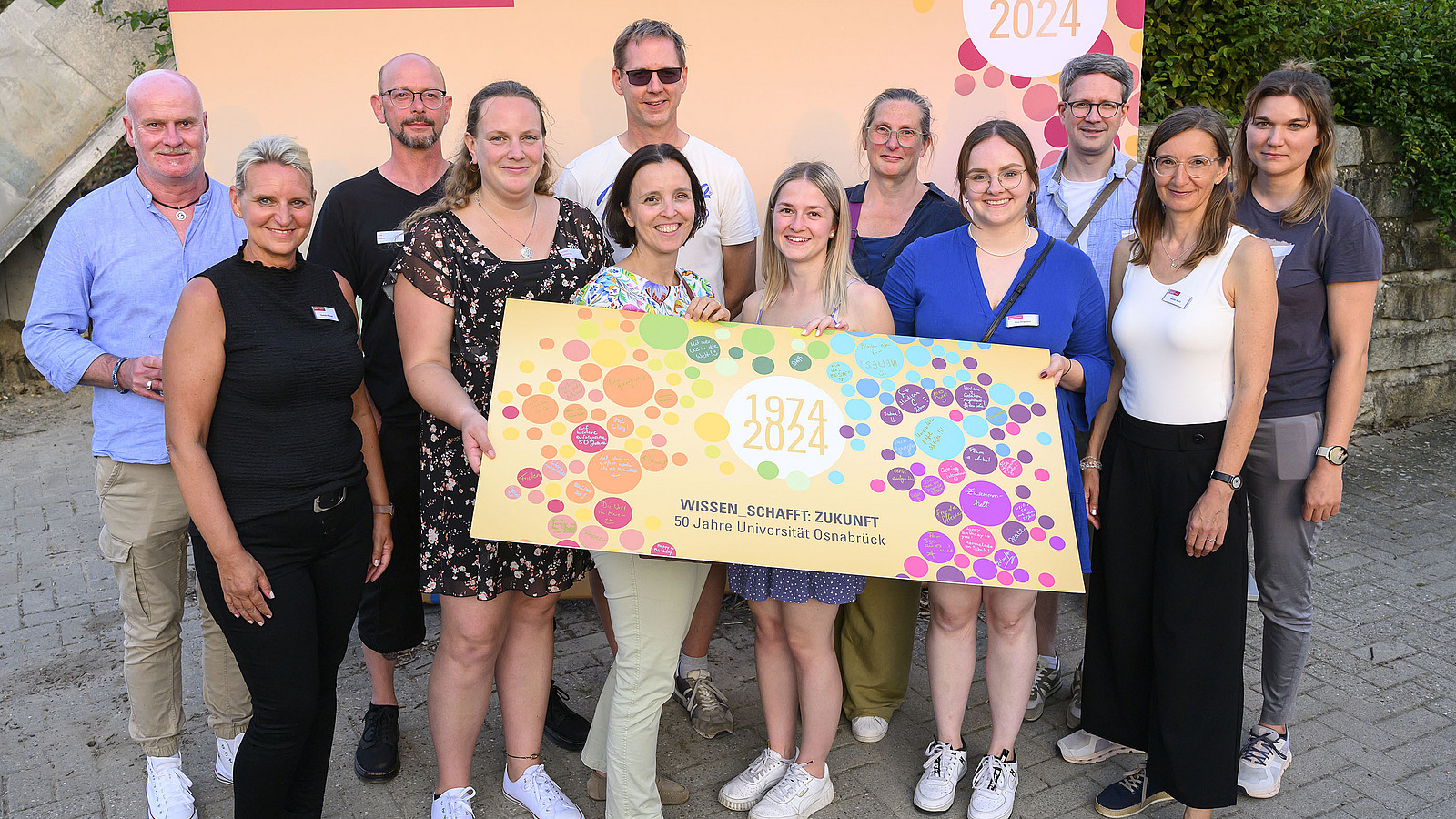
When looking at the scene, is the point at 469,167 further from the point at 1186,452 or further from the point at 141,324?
the point at 1186,452

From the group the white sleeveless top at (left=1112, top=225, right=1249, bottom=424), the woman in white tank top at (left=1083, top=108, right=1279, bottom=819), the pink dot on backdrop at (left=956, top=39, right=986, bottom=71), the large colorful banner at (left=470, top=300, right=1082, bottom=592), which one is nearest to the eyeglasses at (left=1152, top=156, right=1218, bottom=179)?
the woman in white tank top at (left=1083, top=108, right=1279, bottom=819)

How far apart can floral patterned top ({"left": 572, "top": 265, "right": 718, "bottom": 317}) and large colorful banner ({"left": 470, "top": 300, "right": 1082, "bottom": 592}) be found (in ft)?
0.24

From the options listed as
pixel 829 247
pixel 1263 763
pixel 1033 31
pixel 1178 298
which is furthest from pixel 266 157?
pixel 1033 31

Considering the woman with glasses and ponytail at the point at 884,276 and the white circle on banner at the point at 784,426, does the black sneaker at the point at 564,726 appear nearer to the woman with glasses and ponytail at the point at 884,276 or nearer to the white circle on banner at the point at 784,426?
the woman with glasses and ponytail at the point at 884,276

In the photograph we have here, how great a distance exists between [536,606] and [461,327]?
90 cm

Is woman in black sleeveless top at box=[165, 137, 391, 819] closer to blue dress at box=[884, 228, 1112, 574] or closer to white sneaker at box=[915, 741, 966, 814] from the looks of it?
blue dress at box=[884, 228, 1112, 574]

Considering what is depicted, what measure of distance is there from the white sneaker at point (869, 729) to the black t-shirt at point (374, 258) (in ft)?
6.32

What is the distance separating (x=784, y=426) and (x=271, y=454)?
54.0 inches

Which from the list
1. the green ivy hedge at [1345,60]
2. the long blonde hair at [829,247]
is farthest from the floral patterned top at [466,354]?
the green ivy hedge at [1345,60]

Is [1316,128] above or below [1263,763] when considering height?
above

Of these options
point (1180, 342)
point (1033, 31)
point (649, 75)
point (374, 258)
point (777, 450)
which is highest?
point (1033, 31)

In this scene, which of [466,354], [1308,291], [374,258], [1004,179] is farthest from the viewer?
[374,258]

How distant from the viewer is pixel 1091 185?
3.69 m

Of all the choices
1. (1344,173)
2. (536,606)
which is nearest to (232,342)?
(536,606)
